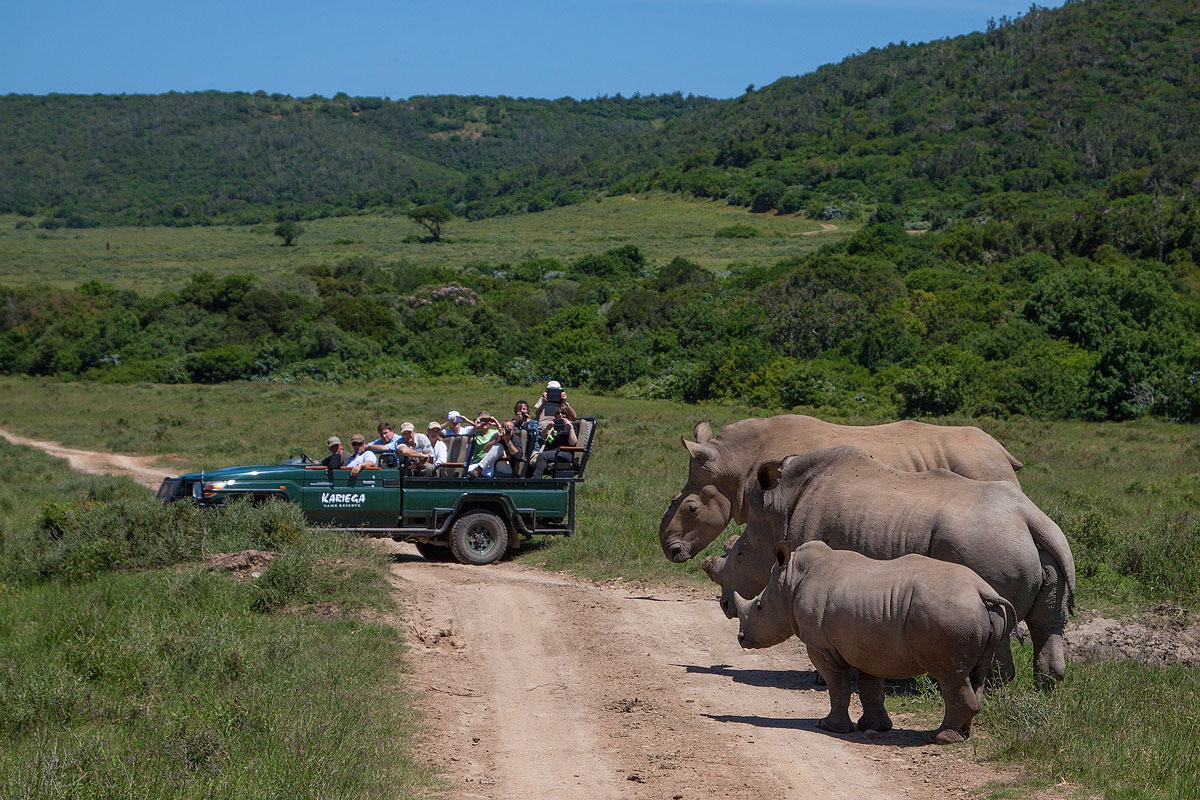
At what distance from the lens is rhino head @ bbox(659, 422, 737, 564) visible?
39.2 ft

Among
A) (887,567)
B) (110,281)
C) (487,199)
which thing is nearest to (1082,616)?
(887,567)

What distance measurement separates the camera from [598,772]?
7.28 m

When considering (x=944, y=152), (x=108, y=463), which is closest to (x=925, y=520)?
(x=108, y=463)

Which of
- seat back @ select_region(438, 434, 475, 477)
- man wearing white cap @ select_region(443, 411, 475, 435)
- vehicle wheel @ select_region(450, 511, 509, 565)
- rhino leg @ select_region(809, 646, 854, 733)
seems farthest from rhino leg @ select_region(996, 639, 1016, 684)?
man wearing white cap @ select_region(443, 411, 475, 435)

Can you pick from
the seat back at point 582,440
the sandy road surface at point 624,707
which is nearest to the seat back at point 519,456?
the seat back at point 582,440

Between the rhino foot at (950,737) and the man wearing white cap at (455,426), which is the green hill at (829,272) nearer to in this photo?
the man wearing white cap at (455,426)

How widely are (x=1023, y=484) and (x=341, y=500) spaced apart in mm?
11393

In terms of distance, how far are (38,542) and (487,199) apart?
128 m

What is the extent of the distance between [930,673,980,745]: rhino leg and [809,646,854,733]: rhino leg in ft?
1.99

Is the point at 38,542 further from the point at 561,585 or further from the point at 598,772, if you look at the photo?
the point at 598,772

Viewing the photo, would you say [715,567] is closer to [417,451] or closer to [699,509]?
[699,509]

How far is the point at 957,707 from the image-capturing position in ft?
24.4

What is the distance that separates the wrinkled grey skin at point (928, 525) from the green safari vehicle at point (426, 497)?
655cm

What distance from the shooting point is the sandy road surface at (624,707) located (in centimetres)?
700
